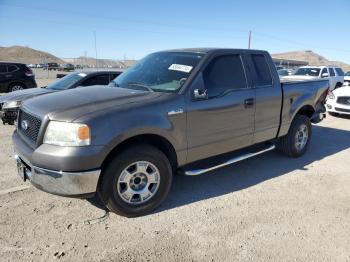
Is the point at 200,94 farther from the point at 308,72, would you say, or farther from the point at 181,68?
the point at 308,72

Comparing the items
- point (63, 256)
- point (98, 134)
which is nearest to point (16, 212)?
point (63, 256)

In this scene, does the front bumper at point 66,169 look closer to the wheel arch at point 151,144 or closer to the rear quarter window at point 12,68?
the wheel arch at point 151,144

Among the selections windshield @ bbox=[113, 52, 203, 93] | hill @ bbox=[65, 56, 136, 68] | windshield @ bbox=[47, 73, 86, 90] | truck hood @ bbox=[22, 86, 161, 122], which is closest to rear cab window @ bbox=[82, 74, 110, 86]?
windshield @ bbox=[47, 73, 86, 90]

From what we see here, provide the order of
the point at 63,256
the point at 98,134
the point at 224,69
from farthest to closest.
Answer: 1. the point at 224,69
2. the point at 98,134
3. the point at 63,256

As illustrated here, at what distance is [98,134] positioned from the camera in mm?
3225

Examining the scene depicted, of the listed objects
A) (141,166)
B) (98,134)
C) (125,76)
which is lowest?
(141,166)

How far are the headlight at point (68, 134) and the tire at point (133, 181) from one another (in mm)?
422

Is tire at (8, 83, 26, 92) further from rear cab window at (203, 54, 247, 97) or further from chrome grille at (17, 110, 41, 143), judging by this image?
rear cab window at (203, 54, 247, 97)

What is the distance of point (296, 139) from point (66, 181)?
14.0 ft

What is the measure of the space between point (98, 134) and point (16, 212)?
4.81 ft

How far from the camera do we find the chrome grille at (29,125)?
3468 mm

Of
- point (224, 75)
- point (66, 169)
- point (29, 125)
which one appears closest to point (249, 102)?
point (224, 75)

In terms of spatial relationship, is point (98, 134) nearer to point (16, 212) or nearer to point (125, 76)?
point (16, 212)

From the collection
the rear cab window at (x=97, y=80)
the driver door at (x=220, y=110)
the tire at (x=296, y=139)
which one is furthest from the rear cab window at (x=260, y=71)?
the rear cab window at (x=97, y=80)
